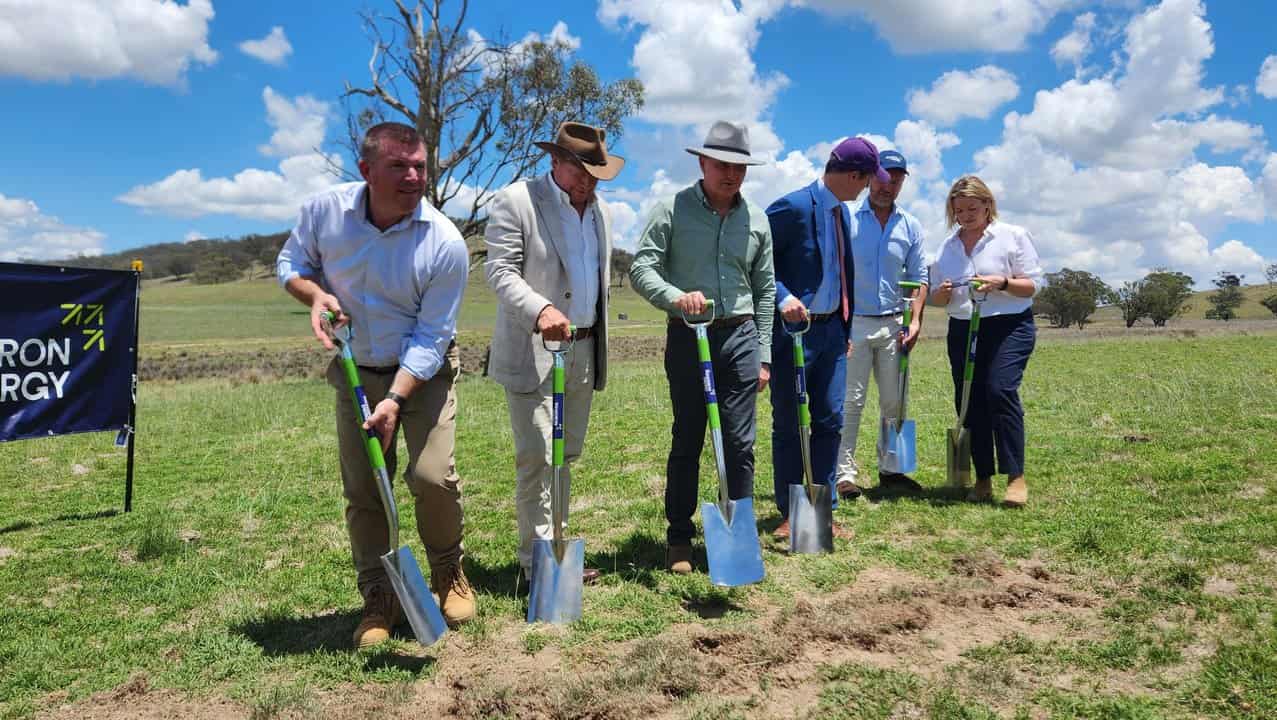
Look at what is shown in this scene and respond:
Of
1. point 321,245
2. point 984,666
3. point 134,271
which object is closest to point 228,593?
point 321,245

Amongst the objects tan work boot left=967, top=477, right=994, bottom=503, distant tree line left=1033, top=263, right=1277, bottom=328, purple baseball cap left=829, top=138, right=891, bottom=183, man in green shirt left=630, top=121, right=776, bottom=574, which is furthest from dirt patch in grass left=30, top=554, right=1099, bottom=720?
distant tree line left=1033, top=263, right=1277, bottom=328

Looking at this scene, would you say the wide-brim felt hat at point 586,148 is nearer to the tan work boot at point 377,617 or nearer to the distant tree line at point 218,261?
the tan work boot at point 377,617

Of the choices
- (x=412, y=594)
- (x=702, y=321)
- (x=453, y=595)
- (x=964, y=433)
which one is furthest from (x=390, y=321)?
(x=964, y=433)

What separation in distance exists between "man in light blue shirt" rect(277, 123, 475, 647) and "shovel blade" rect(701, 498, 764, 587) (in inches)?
49.9

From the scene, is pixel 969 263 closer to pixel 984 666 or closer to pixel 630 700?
pixel 984 666

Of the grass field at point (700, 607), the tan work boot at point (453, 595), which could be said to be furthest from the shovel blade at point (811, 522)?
the tan work boot at point (453, 595)

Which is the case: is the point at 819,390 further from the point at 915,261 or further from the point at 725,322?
the point at 915,261

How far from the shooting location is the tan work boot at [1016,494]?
578 centimetres

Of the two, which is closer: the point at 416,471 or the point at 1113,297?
the point at 416,471

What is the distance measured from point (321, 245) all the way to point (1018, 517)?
478 cm

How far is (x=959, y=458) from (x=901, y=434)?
465 mm

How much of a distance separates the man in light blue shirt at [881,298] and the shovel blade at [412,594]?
3716 millimetres

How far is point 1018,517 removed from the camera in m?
5.56

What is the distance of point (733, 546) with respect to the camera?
4.17m
